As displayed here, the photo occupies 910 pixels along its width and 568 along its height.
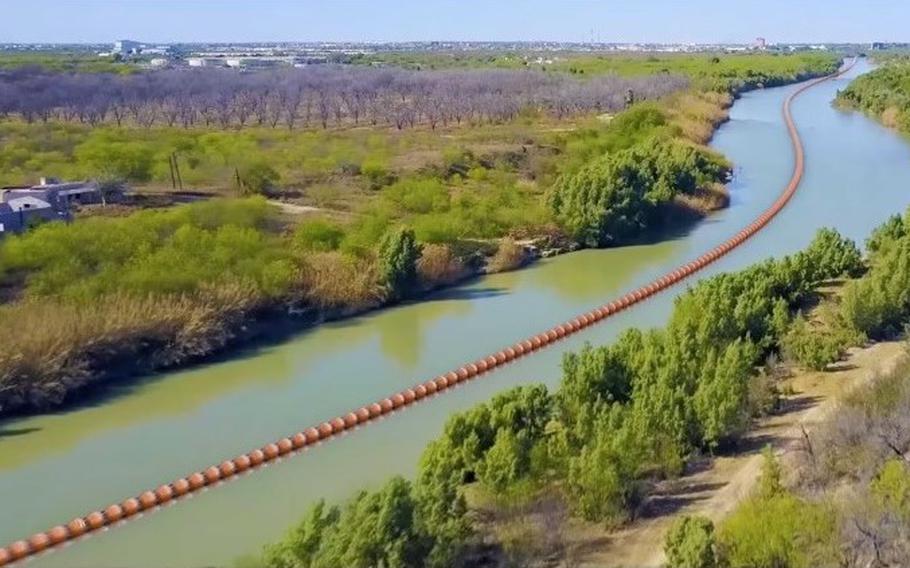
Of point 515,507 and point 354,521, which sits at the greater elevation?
point 354,521

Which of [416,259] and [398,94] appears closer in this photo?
[416,259]

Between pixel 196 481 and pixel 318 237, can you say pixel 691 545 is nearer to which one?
pixel 196 481

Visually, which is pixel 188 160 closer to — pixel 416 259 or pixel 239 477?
pixel 416 259

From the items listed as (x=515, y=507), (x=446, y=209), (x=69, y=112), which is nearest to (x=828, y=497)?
(x=515, y=507)

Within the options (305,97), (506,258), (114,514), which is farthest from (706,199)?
(305,97)

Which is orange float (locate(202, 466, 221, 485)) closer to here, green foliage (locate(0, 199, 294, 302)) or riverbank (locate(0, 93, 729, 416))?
riverbank (locate(0, 93, 729, 416))

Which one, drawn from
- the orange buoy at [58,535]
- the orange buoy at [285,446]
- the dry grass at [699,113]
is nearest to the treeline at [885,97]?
the dry grass at [699,113]

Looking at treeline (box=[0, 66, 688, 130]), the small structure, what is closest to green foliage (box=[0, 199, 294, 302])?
the small structure
